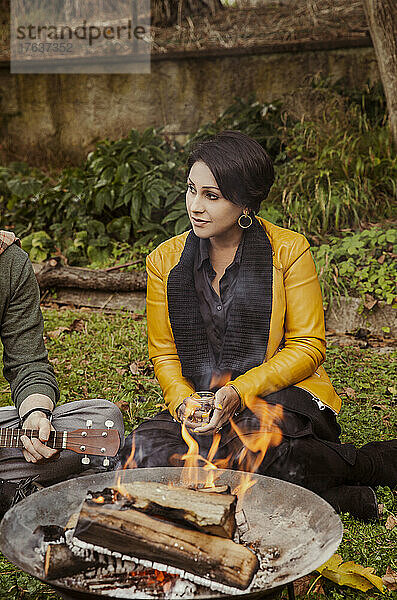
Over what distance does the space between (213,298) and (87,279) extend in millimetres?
4026

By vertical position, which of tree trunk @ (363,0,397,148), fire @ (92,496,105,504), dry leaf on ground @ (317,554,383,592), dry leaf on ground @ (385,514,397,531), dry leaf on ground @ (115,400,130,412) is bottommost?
dry leaf on ground @ (115,400,130,412)

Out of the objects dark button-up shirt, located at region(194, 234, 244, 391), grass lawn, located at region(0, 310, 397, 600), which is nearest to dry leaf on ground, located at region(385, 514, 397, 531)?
grass lawn, located at region(0, 310, 397, 600)

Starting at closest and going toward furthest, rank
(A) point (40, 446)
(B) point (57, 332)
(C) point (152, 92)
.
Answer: (A) point (40, 446) < (B) point (57, 332) < (C) point (152, 92)

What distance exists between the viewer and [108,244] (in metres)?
7.71

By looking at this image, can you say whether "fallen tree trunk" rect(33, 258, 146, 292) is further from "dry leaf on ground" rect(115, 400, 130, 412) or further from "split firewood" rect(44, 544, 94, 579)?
"split firewood" rect(44, 544, 94, 579)

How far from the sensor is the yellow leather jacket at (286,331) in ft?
9.60

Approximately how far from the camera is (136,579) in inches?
74.4

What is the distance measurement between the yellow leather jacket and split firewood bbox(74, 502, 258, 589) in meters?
1.01

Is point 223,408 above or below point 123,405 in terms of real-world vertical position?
above

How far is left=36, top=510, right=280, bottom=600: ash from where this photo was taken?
5.92 feet

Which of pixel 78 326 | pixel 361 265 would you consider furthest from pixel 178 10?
pixel 78 326

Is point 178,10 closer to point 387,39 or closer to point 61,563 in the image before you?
point 387,39

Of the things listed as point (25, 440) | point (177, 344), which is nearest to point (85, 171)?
point (177, 344)

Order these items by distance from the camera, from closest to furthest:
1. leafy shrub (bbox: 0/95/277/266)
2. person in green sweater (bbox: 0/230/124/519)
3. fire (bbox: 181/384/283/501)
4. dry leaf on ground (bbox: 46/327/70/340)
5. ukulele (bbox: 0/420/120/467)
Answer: ukulele (bbox: 0/420/120/467) < fire (bbox: 181/384/283/501) < person in green sweater (bbox: 0/230/124/519) < dry leaf on ground (bbox: 46/327/70/340) < leafy shrub (bbox: 0/95/277/266)
